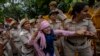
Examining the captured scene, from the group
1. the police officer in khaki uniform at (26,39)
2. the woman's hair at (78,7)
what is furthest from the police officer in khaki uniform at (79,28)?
the police officer in khaki uniform at (26,39)

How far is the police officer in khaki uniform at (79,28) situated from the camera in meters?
9.14

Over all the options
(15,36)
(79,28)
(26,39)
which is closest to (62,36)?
(79,28)

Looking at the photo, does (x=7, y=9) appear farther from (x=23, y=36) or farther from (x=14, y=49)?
(x=23, y=36)

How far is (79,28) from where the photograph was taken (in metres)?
9.22

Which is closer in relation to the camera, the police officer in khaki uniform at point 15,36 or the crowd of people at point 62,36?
the crowd of people at point 62,36

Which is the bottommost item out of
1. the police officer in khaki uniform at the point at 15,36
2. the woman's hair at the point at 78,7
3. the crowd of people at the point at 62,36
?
the police officer in khaki uniform at the point at 15,36

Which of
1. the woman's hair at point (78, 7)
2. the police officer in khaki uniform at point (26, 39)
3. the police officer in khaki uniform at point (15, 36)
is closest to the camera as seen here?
the woman's hair at point (78, 7)

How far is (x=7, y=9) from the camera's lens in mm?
29938

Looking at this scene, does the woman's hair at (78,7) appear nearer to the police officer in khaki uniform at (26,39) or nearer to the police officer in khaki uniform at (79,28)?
the police officer in khaki uniform at (79,28)

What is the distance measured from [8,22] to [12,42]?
6.63 ft

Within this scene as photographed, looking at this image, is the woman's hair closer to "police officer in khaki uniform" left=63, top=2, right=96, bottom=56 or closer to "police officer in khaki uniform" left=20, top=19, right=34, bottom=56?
"police officer in khaki uniform" left=63, top=2, right=96, bottom=56

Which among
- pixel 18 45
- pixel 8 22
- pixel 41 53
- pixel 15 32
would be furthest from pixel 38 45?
pixel 8 22

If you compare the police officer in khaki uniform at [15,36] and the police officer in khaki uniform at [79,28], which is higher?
the police officer in khaki uniform at [79,28]

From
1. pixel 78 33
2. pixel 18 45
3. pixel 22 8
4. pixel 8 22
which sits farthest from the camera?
pixel 22 8
